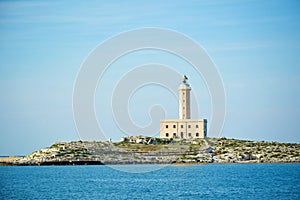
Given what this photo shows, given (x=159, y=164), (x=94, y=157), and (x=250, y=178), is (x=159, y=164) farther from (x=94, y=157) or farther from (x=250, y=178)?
(x=250, y=178)

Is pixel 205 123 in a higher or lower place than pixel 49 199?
higher

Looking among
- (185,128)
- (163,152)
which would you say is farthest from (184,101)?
(163,152)

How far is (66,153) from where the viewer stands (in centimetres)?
10638

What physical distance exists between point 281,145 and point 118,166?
105ft

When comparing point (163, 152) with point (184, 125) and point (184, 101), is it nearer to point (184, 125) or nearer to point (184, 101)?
point (184, 125)

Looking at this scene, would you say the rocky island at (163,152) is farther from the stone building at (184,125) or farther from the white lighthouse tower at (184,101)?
the white lighthouse tower at (184,101)

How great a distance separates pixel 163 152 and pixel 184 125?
1113cm

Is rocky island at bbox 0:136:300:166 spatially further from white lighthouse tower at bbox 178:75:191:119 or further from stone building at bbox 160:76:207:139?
white lighthouse tower at bbox 178:75:191:119

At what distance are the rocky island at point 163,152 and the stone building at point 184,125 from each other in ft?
8.27

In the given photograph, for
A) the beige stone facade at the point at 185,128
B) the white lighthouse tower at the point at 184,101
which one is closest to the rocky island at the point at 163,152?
the beige stone facade at the point at 185,128

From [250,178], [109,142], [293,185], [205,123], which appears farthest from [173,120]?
[293,185]

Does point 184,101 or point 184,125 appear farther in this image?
point 184,101

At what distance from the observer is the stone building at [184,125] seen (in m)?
107

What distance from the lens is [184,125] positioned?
108 metres
